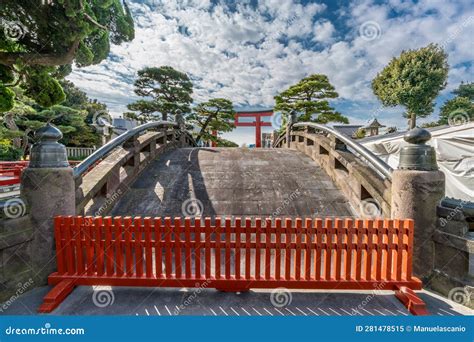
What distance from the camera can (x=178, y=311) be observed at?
299cm

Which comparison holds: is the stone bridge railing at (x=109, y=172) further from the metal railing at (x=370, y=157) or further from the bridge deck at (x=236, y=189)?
the metal railing at (x=370, y=157)

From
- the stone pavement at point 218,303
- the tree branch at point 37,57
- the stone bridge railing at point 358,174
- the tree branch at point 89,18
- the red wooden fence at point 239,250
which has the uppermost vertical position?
the tree branch at point 89,18

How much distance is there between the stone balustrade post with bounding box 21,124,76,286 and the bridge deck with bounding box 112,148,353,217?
4.53ft

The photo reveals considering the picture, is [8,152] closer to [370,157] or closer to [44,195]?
[44,195]

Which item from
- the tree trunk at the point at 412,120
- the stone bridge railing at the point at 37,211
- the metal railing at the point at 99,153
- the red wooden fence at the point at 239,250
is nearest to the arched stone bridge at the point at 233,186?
the metal railing at the point at 99,153

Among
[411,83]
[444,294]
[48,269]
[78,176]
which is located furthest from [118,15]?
[411,83]

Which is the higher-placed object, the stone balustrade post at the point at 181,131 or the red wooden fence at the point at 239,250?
the stone balustrade post at the point at 181,131

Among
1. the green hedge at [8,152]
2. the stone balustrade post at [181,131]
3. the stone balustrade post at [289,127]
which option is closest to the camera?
the stone balustrade post at [289,127]

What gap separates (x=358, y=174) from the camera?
514 cm

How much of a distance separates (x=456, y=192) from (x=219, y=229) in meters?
9.02

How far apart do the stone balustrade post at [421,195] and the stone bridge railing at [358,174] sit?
49cm

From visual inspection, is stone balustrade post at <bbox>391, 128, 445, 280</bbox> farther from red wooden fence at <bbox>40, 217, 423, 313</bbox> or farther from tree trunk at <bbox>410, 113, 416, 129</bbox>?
tree trunk at <bbox>410, 113, 416, 129</bbox>

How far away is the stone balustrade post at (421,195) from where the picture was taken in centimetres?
361

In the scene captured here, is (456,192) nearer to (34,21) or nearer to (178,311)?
(178,311)
